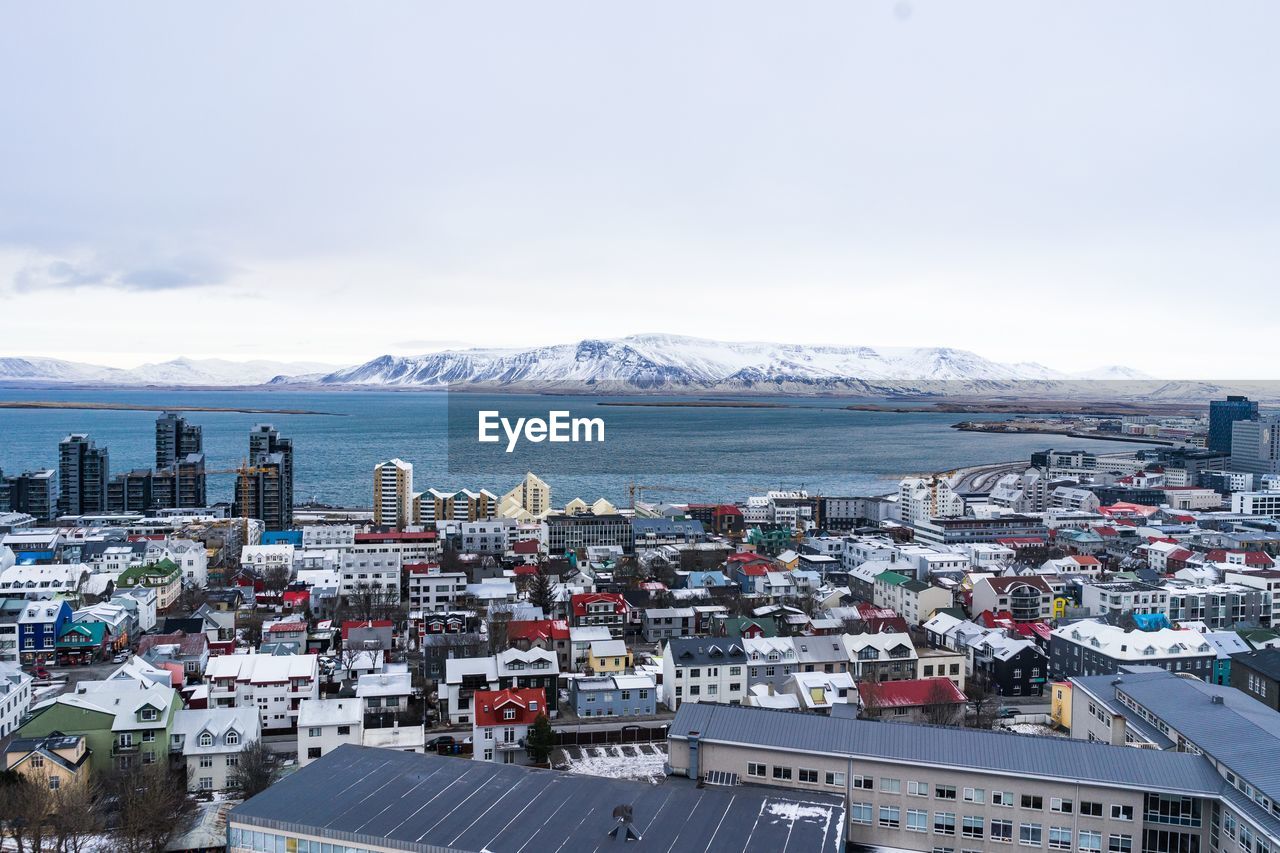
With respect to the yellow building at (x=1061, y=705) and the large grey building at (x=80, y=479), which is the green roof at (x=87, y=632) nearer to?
the yellow building at (x=1061, y=705)

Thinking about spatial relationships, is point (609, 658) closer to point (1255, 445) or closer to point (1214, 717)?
point (1214, 717)

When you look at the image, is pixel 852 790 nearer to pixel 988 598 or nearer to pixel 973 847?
pixel 973 847

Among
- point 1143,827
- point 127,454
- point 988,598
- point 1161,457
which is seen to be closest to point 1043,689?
point 988,598

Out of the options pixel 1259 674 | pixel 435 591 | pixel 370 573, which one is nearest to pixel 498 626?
pixel 435 591

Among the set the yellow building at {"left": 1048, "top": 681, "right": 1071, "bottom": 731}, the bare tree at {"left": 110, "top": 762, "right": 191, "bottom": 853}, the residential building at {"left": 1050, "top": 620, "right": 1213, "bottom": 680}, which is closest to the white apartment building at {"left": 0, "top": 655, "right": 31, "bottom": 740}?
the bare tree at {"left": 110, "top": 762, "right": 191, "bottom": 853}

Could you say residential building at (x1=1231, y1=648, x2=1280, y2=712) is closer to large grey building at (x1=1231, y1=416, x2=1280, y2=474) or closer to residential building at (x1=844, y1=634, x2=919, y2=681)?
residential building at (x1=844, y1=634, x2=919, y2=681)
